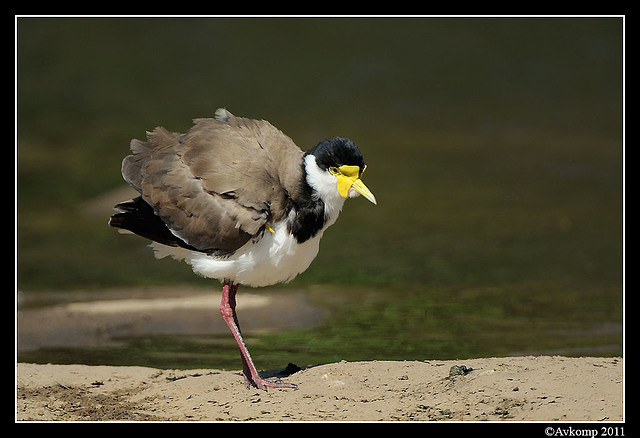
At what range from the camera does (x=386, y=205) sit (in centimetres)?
1455

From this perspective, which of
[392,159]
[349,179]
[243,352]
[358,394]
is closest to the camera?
[358,394]

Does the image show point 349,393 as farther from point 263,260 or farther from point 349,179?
point 349,179

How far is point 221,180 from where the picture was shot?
6723mm

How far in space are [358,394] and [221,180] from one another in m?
1.87

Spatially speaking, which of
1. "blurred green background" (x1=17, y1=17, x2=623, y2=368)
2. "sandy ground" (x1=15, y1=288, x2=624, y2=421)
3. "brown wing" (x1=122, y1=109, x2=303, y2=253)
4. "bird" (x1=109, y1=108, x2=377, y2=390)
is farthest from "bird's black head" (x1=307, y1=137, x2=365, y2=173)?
"blurred green background" (x1=17, y1=17, x2=623, y2=368)

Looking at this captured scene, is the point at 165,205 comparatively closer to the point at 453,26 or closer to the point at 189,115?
the point at 189,115

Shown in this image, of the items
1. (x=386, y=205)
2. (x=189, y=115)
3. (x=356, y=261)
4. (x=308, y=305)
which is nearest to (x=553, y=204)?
(x=386, y=205)

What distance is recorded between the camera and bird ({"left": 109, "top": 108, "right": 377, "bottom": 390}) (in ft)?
21.7

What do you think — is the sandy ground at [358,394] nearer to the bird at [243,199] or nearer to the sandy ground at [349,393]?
the sandy ground at [349,393]

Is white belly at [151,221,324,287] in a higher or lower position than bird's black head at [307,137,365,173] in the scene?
lower

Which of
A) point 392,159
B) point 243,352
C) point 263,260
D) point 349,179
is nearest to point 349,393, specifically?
point 243,352

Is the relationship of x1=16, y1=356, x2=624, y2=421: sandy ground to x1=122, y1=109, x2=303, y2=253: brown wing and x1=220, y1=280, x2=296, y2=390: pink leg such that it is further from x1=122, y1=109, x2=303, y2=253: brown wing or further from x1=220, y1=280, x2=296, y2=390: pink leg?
x1=122, y1=109, x2=303, y2=253: brown wing

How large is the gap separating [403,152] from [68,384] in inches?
404

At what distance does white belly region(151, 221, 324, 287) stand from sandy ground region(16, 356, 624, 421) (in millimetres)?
853
